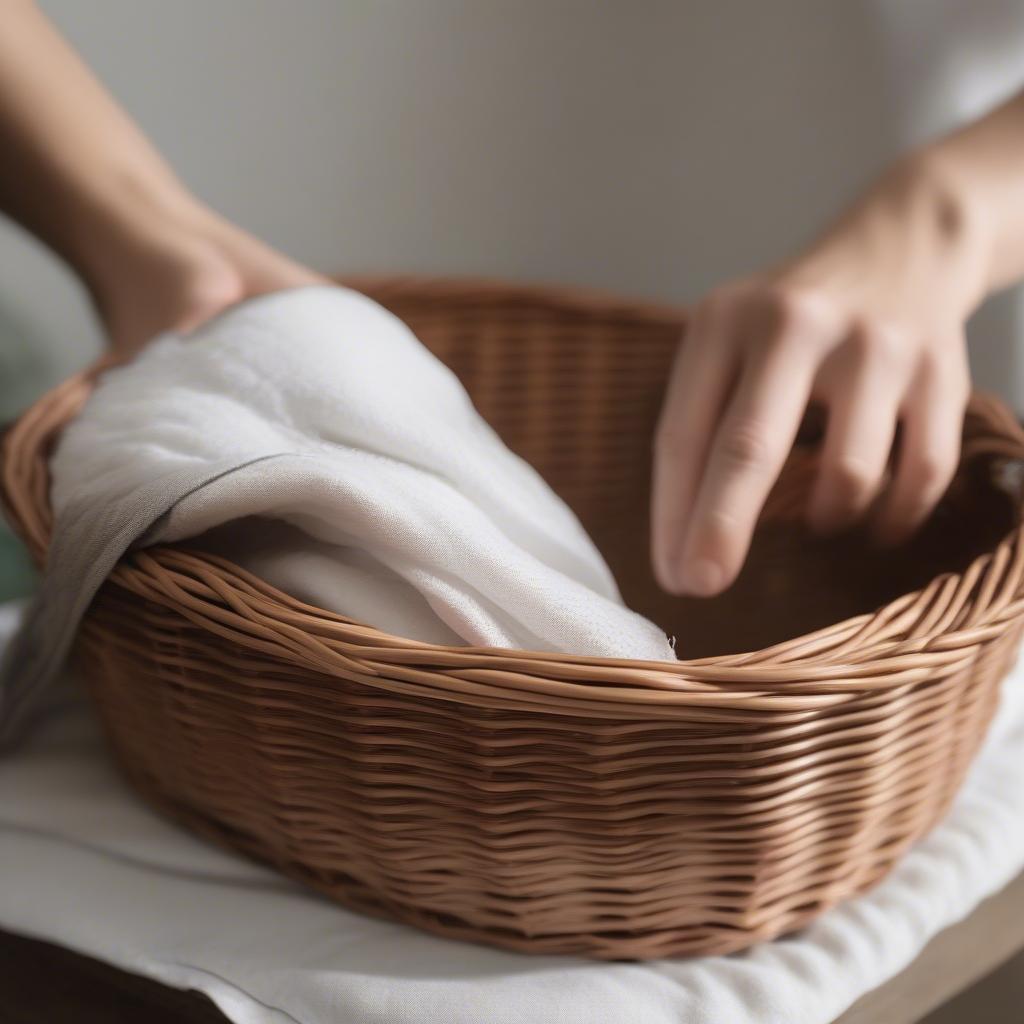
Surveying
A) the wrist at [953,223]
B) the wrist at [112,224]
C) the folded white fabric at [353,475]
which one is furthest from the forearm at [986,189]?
the wrist at [112,224]

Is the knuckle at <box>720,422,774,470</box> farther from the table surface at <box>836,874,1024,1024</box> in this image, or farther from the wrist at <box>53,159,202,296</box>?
the wrist at <box>53,159,202,296</box>

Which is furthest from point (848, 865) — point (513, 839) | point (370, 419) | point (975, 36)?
point (975, 36)

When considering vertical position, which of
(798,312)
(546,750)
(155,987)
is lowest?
(155,987)

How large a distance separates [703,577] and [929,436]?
0.13 meters

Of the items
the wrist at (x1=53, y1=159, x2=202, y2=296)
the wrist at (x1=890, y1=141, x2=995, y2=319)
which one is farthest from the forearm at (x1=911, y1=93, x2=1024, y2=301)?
the wrist at (x1=53, y1=159, x2=202, y2=296)

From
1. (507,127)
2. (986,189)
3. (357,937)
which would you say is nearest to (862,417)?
(986,189)

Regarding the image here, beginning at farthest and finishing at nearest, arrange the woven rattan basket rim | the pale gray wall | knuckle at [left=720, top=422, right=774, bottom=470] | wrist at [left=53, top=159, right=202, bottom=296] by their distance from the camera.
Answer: the pale gray wall, wrist at [left=53, top=159, right=202, bottom=296], knuckle at [left=720, top=422, right=774, bottom=470], the woven rattan basket rim

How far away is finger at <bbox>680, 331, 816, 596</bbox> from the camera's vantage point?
0.49 metres

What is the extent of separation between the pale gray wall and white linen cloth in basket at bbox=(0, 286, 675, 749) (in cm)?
40

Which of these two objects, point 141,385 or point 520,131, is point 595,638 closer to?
point 141,385

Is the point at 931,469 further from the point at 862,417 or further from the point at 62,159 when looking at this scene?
the point at 62,159

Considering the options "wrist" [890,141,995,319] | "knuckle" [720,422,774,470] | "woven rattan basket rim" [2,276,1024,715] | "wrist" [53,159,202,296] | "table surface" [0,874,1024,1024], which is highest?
"wrist" [890,141,995,319]

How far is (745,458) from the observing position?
0.49 m

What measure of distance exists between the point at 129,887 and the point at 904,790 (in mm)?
323
